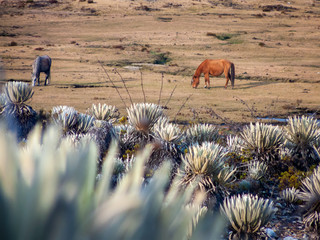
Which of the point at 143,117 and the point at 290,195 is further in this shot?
the point at 143,117

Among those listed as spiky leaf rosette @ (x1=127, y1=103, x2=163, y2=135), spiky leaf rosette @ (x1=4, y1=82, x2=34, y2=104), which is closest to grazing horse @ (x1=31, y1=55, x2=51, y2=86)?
spiky leaf rosette @ (x1=4, y1=82, x2=34, y2=104)

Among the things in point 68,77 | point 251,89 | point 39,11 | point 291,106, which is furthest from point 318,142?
point 39,11

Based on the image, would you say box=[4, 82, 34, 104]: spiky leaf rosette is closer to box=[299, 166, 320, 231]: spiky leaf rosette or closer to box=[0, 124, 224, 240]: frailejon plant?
box=[299, 166, 320, 231]: spiky leaf rosette

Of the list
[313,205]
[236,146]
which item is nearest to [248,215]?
[313,205]

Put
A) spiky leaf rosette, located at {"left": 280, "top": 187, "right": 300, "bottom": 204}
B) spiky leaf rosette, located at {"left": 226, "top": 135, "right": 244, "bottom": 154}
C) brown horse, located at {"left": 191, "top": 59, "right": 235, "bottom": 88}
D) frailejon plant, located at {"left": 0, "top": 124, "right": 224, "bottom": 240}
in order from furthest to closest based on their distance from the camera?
1. brown horse, located at {"left": 191, "top": 59, "right": 235, "bottom": 88}
2. spiky leaf rosette, located at {"left": 226, "top": 135, "right": 244, "bottom": 154}
3. spiky leaf rosette, located at {"left": 280, "top": 187, "right": 300, "bottom": 204}
4. frailejon plant, located at {"left": 0, "top": 124, "right": 224, "bottom": 240}

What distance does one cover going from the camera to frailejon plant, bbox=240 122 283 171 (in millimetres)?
6297

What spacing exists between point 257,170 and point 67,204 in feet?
17.8

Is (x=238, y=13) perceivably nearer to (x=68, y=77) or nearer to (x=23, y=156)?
(x=68, y=77)

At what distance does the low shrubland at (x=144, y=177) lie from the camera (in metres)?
0.70

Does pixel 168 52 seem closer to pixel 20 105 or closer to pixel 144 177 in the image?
pixel 20 105

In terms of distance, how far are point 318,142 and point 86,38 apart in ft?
93.7

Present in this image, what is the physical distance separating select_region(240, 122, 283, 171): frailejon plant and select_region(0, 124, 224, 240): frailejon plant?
563 centimetres

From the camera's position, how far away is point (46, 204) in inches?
27.0

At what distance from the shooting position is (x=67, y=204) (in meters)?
0.70
